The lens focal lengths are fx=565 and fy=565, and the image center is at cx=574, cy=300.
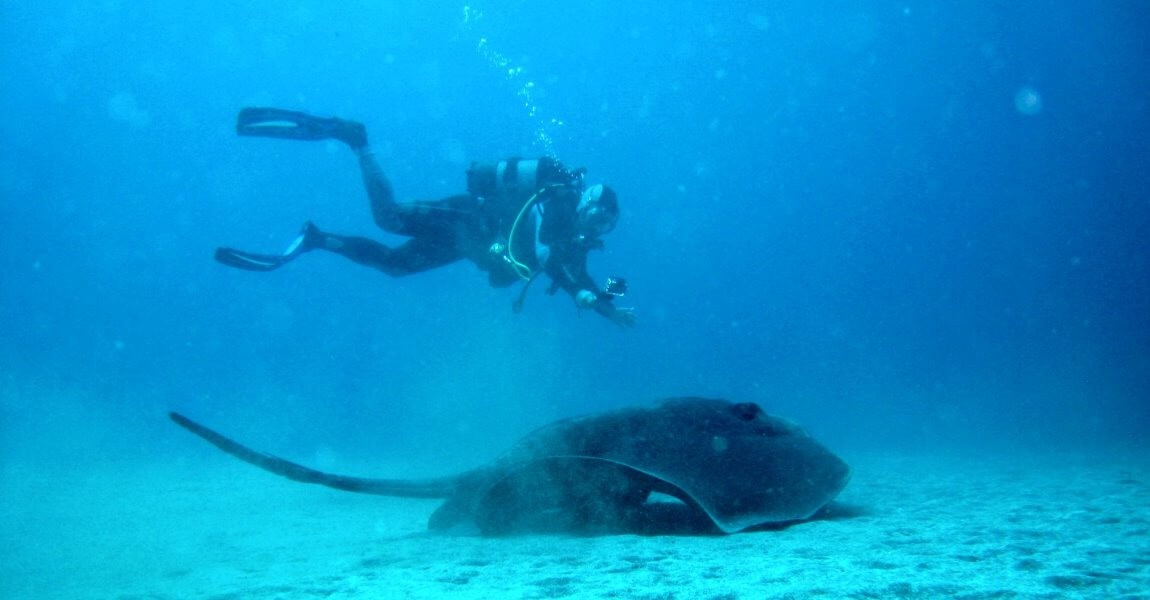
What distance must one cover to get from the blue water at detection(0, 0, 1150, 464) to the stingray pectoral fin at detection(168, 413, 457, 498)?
21879 millimetres

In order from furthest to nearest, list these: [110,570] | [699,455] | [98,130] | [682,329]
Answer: [682,329], [98,130], [110,570], [699,455]

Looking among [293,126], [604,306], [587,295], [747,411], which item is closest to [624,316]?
[604,306]

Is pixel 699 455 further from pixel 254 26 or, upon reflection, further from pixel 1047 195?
pixel 254 26

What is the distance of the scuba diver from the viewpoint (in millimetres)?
7469

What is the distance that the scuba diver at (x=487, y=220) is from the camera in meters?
7.47

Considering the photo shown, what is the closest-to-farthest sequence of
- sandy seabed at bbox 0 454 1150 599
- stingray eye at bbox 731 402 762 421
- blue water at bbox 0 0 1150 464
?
sandy seabed at bbox 0 454 1150 599 < stingray eye at bbox 731 402 762 421 < blue water at bbox 0 0 1150 464

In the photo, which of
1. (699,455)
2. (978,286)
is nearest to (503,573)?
(699,455)

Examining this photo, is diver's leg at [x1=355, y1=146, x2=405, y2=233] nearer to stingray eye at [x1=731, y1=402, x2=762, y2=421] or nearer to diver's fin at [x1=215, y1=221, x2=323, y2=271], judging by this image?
diver's fin at [x1=215, y1=221, x2=323, y2=271]

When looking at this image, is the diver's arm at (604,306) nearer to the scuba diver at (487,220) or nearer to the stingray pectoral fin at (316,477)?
the scuba diver at (487,220)

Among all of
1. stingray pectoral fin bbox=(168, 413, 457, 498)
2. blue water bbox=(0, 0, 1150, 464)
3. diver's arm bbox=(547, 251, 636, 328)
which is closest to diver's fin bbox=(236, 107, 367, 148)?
diver's arm bbox=(547, 251, 636, 328)

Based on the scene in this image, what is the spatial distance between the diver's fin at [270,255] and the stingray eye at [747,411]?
5.67 meters

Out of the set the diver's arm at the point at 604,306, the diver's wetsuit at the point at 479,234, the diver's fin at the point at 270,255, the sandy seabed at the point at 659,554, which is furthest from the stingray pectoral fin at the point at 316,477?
the diver's wetsuit at the point at 479,234

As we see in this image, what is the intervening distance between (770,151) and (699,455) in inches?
2777

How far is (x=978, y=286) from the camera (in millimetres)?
54469
